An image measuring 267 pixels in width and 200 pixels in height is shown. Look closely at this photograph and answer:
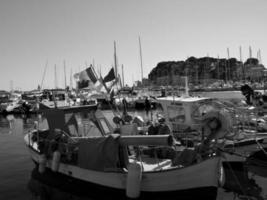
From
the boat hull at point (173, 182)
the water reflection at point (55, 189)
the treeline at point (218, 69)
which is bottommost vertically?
the water reflection at point (55, 189)

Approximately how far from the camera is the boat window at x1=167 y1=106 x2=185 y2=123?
1467 cm

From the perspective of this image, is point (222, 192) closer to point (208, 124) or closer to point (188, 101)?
point (208, 124)

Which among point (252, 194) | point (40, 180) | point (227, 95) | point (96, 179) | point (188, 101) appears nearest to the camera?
point (96, 179)

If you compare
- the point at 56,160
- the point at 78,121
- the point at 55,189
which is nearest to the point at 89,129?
the point at 78,121

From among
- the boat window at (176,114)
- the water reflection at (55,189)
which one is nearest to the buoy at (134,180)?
the water reflection at (55,189)

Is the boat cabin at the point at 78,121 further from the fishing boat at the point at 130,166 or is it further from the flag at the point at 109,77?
the flag at the point at 109,77

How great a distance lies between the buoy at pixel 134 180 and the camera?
30.3ft

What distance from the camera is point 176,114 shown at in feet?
49.1

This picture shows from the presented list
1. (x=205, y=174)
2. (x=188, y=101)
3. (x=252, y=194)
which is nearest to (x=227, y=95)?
(x=188, y=101)

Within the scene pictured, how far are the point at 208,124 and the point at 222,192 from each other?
3.54 meters

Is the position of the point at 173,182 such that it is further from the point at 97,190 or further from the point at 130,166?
the point at 97,190

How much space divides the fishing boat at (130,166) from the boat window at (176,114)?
265 cm

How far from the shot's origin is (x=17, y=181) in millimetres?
12867

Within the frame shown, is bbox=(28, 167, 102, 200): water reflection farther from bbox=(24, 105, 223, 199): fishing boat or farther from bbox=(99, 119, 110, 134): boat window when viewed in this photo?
bbox=(99, 119, 110, 134): boat window
